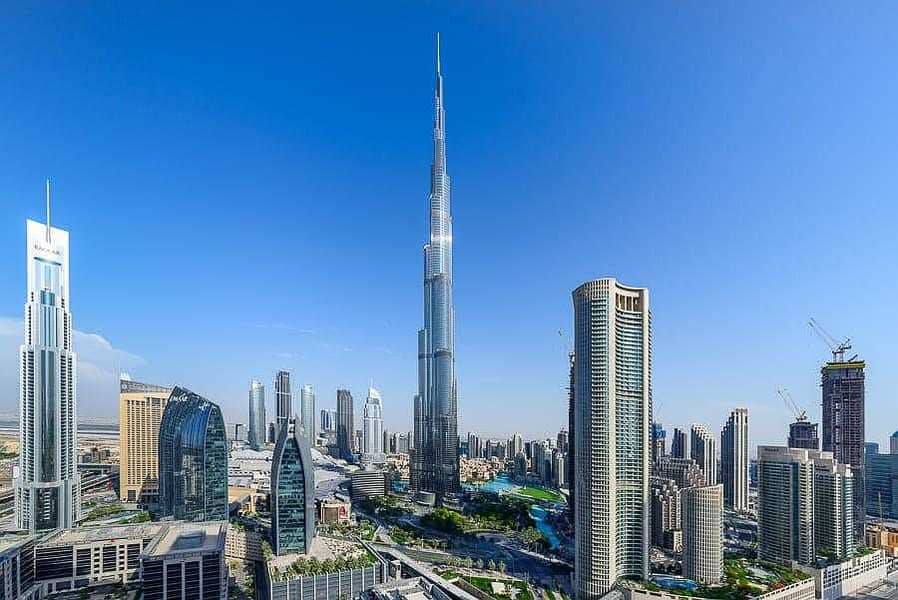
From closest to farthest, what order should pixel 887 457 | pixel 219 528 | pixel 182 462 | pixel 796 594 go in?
pixel 219 528
pixel 796 594
pixel 182 462
pixel 887 457

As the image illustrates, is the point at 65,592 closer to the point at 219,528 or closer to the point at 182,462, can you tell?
the point at 219,528

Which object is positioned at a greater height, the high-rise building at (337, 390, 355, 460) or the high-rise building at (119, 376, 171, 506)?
the high-rise building at (119, 376, 171, 506)

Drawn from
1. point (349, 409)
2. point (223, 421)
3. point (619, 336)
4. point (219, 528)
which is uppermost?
point (619, 336)

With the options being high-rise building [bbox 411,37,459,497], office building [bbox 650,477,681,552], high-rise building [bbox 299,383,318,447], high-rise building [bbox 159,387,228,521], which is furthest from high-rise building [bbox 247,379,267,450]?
office building [bbox 650,477,681,552]

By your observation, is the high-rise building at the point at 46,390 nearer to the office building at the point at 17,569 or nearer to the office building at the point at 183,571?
the office building at the point at 17,569

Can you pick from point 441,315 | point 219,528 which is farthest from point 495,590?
point 441,315

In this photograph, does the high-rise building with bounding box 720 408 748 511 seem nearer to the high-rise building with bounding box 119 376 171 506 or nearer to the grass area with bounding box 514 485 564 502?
the grass area with bounding box 514 485 564 502

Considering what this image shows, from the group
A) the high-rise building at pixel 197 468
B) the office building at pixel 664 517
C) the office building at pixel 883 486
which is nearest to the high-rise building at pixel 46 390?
→ the high-rise building at pixel 197 468
